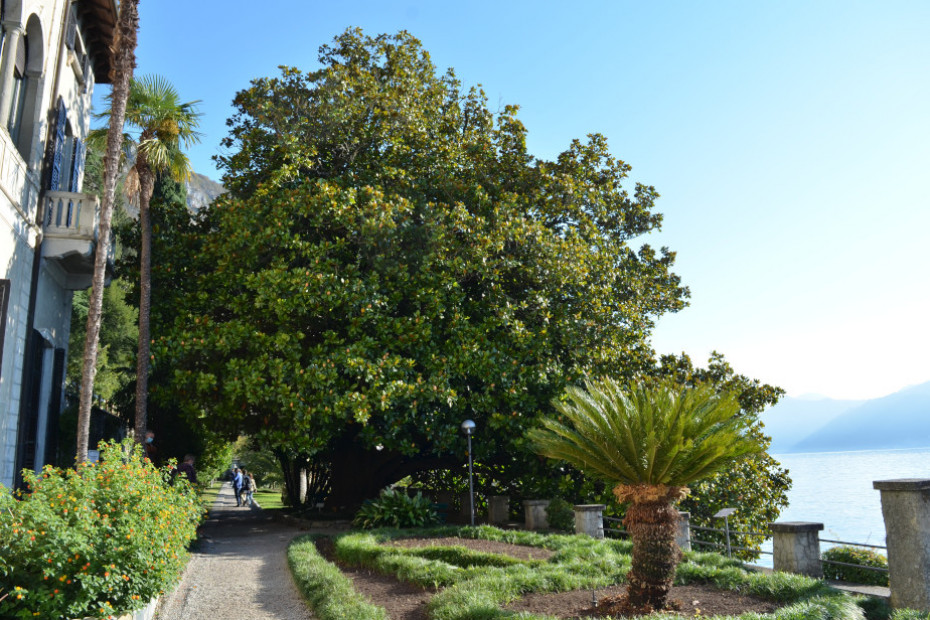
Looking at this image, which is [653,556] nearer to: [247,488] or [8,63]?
[8,63]

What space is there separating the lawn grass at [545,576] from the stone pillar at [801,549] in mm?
763

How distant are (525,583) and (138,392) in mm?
10567

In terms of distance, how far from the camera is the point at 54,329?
14672mm

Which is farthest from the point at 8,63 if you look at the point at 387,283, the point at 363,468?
the point at 363,468

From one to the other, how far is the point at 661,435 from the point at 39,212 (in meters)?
12.4

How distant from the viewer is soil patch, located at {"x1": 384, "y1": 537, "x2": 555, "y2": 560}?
1232 centimetres

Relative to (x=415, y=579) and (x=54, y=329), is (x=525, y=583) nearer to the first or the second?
(x=415, y=579)

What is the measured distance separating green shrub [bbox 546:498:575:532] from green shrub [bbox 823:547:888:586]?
5.67 metres

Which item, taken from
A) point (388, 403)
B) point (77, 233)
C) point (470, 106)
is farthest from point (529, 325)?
point (77, 233)

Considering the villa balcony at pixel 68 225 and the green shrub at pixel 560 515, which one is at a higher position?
the villa balcony at pixel 68 225

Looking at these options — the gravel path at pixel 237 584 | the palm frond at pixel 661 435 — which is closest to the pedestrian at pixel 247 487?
the gravel path at pixel 237 584

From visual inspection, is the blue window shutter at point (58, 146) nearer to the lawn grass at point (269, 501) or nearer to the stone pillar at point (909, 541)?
the stone pillar at point (909, 541)

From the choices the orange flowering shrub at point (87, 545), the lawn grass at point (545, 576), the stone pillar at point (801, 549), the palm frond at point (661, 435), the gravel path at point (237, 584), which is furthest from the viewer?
the stone pillar at point (801, 549)

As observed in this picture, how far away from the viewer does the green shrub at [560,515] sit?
16844mm
